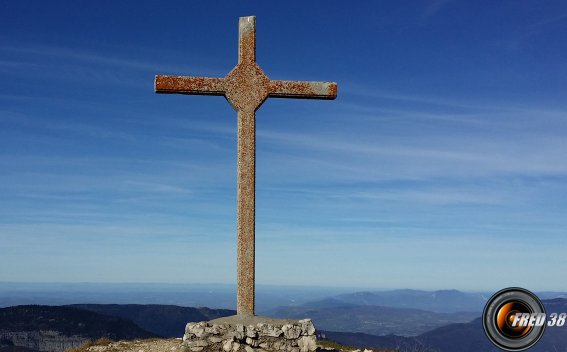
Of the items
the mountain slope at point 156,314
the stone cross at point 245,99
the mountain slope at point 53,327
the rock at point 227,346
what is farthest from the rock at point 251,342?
the mountain slope at point 156,314

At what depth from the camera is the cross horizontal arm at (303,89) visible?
11.4 meters

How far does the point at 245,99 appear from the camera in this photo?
11172 mm

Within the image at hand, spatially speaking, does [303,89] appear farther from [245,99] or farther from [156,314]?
[156,314]

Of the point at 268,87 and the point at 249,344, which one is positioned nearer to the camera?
the point at 249,344

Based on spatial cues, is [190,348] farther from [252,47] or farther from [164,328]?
[164,328]

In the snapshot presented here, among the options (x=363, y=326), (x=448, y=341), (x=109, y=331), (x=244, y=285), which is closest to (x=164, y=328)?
(x=109, y=331)

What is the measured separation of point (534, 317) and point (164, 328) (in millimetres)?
46351

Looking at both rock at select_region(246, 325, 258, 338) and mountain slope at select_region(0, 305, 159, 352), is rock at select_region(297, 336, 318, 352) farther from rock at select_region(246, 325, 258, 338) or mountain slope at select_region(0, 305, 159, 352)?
mountain slope at select_region(0, 305, 159, 352)

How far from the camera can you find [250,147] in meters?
11.1

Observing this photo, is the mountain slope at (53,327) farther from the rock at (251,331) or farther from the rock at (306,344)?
the rock at (306,344)

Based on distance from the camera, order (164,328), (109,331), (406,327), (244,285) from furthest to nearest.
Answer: (406,327), (164,328), (109,331), (244,285)

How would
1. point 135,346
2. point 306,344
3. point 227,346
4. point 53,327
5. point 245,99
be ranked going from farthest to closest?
1. point 53,327
2. point 135,346
3. point 245,99
4. point 306,344
5. point 227,346

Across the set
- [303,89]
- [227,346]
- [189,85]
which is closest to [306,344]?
[227,346]

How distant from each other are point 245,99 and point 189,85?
135 centimetres
